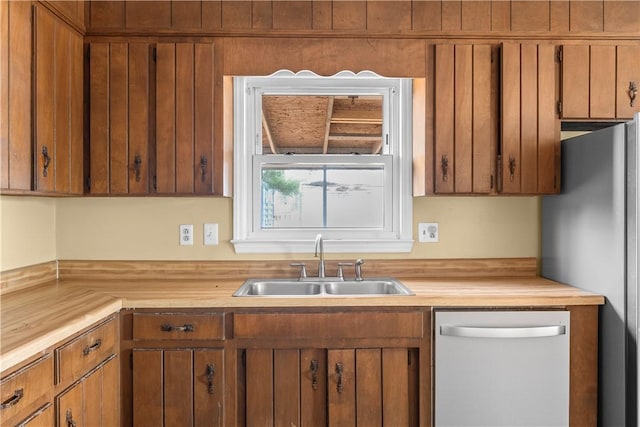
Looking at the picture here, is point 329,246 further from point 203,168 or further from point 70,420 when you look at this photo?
point 70,420

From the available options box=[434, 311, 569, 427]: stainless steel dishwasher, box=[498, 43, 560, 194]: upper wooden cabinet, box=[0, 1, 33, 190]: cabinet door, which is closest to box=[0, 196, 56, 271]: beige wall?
box=[0, 1, 33, 190]: cabinet door

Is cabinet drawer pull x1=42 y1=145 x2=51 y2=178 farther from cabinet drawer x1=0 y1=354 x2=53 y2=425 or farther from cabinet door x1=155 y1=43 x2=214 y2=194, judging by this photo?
cabinet drawer x1=0 y1=354 x2=53 y2=425

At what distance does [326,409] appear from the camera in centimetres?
193

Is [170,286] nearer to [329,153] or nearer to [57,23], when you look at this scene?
[329,153]

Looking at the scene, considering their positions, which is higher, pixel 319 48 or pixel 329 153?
pixel 319 48

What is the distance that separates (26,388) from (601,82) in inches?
107

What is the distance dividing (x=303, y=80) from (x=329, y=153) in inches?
17.2

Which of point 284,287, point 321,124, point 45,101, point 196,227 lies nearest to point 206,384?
point 284,287

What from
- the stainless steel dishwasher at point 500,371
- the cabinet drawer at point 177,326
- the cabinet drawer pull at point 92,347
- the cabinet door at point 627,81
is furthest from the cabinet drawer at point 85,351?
the cabinet door at point 627,81

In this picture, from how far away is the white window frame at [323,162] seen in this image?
2.48 metres

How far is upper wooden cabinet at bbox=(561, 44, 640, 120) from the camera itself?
2199 millimetres

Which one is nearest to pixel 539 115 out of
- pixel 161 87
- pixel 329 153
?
pixel 329 153

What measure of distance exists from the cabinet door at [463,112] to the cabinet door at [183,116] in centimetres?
115

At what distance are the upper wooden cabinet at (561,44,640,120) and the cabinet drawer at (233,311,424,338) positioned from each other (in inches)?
52.9
